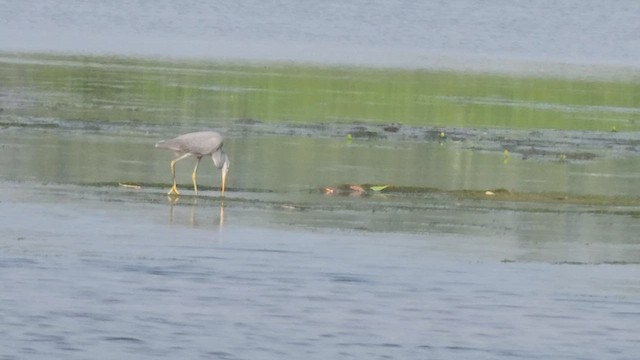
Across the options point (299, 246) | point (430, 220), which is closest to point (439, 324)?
point (299, 246)

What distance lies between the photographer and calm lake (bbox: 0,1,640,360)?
45.9ft

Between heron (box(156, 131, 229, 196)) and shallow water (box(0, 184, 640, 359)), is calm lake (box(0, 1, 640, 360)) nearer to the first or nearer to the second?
shallow water (box(0, 184, 640, 359))

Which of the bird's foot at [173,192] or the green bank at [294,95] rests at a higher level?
the green bank at [294,95]

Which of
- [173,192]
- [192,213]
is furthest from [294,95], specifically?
[192,213]

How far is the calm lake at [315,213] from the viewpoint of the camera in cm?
1400

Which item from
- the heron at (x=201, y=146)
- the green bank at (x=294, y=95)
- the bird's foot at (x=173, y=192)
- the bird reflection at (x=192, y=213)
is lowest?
the bird reflection at (x=192, y=213)

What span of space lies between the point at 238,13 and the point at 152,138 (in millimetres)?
45522

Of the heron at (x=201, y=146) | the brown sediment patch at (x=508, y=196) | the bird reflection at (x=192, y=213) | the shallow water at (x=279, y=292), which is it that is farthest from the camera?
the brown sediment patch at (x=508, y=196)

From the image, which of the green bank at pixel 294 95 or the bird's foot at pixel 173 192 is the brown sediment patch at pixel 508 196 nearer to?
the bird's foot at pixel 173 192

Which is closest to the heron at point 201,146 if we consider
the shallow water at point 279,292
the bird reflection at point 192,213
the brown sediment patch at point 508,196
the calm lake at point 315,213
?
the calm lake at point 315,213

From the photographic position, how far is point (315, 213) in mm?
19906

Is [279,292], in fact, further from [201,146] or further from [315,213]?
[201,146]

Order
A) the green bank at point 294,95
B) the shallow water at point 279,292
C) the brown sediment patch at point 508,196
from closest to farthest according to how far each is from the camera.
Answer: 1. the shallow water at point 279,292
2. the brown sediment patch at point 508,196
3. the green bank at point 294,95

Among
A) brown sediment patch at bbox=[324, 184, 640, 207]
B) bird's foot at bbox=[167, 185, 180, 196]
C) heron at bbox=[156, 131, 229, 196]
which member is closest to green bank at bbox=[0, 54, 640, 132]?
heron at bbox=[156, 131, 229, 196]
